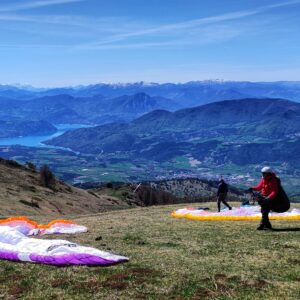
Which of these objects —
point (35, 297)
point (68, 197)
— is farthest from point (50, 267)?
point (68, 197)

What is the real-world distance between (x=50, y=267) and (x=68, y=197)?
85109 millimetres

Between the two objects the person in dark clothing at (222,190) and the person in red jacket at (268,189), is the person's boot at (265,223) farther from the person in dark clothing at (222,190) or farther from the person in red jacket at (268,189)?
the person in dark clothing at (222,190)

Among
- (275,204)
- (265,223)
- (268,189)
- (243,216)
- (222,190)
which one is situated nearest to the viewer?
(275,204)

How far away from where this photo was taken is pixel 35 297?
46.5 ft

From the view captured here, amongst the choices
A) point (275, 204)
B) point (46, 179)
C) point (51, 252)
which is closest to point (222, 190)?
point (275, 204)

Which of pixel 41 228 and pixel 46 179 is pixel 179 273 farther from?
pixel 46 179

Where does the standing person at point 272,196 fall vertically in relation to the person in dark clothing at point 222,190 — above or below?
above

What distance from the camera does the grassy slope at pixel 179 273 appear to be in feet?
47.0

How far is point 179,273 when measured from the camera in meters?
16.7

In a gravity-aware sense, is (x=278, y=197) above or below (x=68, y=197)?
above

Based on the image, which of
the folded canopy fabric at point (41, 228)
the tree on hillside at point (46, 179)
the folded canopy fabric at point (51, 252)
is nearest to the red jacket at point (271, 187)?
the folded canopy fabric at point (51, 252)

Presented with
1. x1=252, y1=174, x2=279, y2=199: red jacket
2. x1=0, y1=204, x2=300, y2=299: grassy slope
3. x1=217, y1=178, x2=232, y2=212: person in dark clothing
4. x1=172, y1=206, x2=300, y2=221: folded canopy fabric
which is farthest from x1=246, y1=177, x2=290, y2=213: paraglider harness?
x1=217, y1=178, x2=232, y2=212: person in dark clothing

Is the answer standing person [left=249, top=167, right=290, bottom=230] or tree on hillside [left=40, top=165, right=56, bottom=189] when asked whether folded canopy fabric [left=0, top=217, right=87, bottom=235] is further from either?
tree on hillside [left=40, top=165, right=56, bottom=189]

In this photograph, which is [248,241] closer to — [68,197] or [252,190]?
[252,190]
